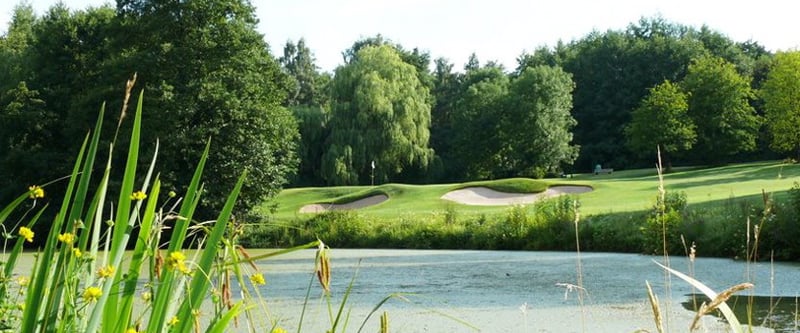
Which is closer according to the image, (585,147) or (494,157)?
(494,157)

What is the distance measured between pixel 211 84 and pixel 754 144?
76.5 ft

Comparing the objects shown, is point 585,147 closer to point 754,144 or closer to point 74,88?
point 754,144

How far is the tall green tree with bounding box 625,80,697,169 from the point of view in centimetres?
3391

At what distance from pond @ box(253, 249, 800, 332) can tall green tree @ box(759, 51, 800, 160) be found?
22.1 m

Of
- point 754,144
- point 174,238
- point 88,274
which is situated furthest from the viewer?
point 754,144

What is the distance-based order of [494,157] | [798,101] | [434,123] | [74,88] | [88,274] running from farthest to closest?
[434,123] < [494,157] < [798,101] < [74,88] < [88,274]

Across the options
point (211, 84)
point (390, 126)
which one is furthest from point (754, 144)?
point (211, 84)

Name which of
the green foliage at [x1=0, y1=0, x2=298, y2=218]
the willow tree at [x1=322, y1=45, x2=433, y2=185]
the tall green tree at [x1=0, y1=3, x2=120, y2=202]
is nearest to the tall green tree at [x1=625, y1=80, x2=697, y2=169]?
the willow tree at [x1=322, y1=45, x2=433, y2=185]

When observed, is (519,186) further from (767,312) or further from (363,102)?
(767,312)

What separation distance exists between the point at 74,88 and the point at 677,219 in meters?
15.5

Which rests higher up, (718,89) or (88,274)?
(718,89)

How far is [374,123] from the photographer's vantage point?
32375 millimetres

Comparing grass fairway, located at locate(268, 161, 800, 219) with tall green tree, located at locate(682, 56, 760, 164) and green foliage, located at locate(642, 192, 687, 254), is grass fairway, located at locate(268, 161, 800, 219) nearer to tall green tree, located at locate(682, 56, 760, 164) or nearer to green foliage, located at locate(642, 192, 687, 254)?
tall green tree, located at locate(682, 56, 760, 164)

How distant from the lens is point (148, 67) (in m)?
18.8
